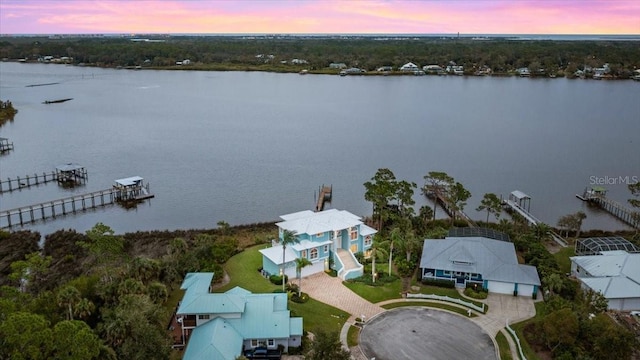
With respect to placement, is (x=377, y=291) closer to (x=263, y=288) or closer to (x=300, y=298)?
(x=300, y=298)

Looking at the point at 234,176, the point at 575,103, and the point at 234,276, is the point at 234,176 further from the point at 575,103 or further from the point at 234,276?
the point at 575,103

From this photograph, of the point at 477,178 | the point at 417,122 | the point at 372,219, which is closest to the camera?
the point at 372,219

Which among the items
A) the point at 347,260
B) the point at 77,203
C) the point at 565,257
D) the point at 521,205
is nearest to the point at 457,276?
the point at 347,260

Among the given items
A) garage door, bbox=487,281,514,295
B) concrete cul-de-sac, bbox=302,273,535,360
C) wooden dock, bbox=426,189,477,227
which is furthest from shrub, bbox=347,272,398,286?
wooden dock, bbox=426,189,477,227

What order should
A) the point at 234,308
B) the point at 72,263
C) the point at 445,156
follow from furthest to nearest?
1. the point at 445,156
2. the point at 72,263
3. the point at 234,308

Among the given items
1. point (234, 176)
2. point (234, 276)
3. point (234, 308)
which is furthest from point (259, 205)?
point (234, 308)

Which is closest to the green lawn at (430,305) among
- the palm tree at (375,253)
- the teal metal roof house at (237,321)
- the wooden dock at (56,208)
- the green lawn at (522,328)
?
the green lawn at (522,328)

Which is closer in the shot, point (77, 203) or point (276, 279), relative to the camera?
point (276, 279)
